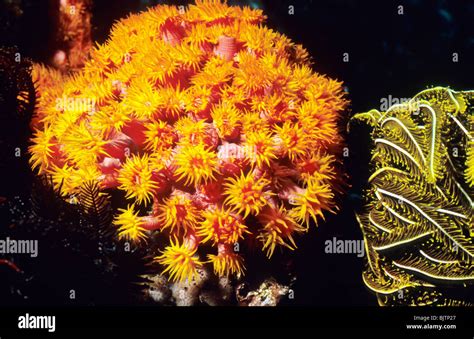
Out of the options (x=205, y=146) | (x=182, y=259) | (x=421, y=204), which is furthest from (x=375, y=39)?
(x=182, y=259)

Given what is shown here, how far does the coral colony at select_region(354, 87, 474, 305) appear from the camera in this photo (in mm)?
2791

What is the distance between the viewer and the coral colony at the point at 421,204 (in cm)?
279

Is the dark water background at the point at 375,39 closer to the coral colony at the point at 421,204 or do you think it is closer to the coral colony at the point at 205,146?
the coral colony at the point at 421,204

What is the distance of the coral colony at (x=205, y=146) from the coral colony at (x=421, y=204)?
48cm

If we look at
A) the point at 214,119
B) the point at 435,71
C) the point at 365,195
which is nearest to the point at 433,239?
the point at 365,195

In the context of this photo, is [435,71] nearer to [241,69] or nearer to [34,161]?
[241,69]

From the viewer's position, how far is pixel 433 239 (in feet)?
9.27

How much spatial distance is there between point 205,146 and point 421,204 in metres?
1.55

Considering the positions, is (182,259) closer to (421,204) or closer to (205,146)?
(205,146)

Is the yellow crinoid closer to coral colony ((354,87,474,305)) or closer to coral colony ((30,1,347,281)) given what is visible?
coral colony ((30,1,347,281))

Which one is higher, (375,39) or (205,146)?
(375,39)

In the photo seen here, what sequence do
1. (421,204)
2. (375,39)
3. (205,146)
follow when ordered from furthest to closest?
(375,39), (421,204), (205,146)

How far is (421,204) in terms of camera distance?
9.18 feet

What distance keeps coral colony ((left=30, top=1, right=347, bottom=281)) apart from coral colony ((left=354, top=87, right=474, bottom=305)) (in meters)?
0.48
